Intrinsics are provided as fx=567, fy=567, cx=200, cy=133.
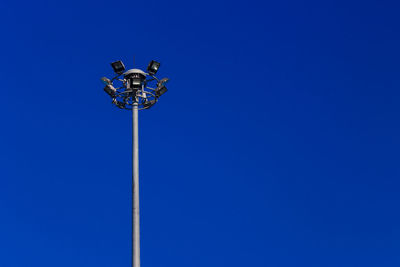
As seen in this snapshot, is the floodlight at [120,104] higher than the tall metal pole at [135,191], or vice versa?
the floodlight at [120,104]

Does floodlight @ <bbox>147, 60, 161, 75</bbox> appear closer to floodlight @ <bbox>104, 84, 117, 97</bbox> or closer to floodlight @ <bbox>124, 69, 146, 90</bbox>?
floodlight @ <bbox>124, 69, 146, 90</bbox>

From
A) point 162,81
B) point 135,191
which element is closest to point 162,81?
point 162,81

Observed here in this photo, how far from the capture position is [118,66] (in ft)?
72.9

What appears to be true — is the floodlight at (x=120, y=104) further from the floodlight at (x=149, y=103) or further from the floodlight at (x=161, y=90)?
the floodlight at (x=161, y=90)

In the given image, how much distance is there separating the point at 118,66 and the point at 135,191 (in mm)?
5238

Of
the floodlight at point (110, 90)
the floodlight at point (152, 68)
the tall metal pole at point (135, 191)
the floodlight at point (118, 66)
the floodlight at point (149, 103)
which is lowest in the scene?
the tall metal pole at point (135, 191)

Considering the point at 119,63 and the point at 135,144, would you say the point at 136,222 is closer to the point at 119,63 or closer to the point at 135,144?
the point at 135,144

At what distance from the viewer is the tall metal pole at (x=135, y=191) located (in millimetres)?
19016

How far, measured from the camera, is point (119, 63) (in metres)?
22.1

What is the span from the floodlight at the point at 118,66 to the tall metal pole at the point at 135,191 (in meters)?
1.60

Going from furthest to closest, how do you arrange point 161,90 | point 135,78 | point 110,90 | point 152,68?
point 152,68 < point 161,90 < point 110,90 < point 135,78

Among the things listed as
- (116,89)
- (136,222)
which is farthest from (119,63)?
(136,222)

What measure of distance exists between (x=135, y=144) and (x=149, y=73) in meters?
3.47

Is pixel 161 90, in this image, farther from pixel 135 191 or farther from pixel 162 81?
pixel 135 191
